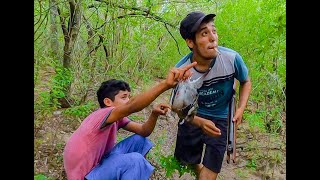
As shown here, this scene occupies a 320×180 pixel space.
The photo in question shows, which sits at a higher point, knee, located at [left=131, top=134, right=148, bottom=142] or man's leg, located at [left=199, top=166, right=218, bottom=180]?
knee, located at [left=131, top=134, right=148, bottom=142]

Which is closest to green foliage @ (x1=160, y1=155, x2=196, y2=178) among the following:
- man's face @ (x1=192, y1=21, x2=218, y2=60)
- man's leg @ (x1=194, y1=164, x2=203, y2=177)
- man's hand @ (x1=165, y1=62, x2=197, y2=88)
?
man's leg @ (x1=194, y1=164, x2=203, y2=177)

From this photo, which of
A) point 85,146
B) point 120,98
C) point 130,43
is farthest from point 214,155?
point 130,43

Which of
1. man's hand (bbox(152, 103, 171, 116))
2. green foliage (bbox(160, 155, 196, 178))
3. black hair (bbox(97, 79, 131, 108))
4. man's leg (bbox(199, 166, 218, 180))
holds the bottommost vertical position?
green foliage (bbox(160, 155, 196, 178))

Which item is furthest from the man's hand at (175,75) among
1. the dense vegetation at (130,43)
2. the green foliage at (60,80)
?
the dense vegetation at (130,43)

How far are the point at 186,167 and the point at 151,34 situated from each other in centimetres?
221

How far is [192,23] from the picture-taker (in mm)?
2803

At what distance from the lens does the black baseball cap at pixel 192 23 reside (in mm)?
2752

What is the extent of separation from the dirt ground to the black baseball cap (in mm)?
1562

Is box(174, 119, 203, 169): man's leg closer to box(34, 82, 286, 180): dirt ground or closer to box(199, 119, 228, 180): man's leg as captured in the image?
box(199, 119, 228, 180): man's leg

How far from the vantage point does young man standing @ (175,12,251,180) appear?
277 cm

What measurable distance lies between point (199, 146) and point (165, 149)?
4.67 ft

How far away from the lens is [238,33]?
487cm

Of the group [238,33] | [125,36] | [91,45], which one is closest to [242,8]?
[238,33]

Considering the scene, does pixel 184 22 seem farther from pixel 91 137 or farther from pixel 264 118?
pixel 264 118
